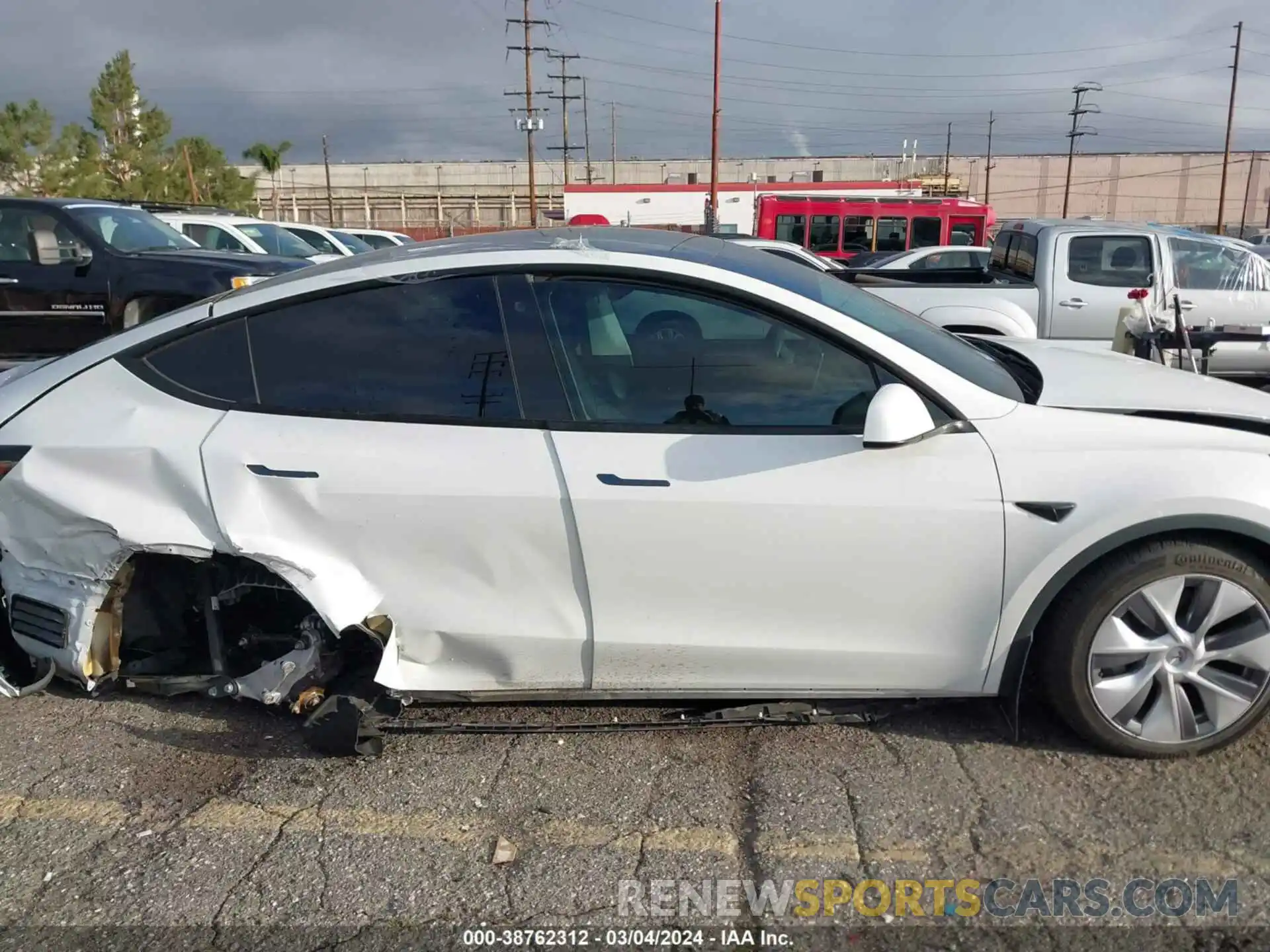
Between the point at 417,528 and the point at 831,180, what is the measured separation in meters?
74.4

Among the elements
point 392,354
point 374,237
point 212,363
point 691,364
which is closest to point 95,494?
point 212,363

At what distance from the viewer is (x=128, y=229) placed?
8.05 m

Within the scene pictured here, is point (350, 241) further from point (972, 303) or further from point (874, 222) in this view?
point (972, 303)

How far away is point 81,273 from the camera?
24.4 feet

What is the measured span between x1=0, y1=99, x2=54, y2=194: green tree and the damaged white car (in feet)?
87.0

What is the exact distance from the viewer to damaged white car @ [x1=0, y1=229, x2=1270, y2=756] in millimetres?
2684

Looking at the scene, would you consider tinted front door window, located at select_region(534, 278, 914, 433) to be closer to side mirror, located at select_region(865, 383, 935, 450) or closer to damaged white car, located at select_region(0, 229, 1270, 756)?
damaged white car, located at select_region(0, 229, 1270, 756)

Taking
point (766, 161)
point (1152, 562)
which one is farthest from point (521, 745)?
point (766, 161)

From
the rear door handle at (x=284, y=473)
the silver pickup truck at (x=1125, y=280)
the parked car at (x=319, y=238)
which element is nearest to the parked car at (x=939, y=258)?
the silver pickup truck at (x=1125, y=280)

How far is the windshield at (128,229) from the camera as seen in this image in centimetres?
768

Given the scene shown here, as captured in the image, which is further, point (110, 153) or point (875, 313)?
point (110, 153)

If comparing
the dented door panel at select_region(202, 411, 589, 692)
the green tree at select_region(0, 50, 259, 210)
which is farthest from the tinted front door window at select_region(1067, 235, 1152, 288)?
the green tree at select_region(0, 50, 259, 210)

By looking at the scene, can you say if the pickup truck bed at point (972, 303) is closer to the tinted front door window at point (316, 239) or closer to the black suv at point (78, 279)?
the black suv at point (78, 279)

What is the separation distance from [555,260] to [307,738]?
1705 mm
